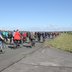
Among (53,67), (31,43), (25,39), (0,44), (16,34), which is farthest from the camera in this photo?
(25,39)

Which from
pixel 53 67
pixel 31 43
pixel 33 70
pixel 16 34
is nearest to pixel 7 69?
pixel 33 70

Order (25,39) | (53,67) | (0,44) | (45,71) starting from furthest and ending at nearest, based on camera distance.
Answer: (25,39) < (0,44) < (53,67) < (45,71)

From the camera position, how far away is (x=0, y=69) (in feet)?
39.8

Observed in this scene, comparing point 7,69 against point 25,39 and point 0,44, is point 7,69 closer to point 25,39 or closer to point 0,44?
point 0,44

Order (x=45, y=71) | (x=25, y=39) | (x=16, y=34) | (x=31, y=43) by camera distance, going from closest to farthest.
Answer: (x=45, y=71), (x=16, y=34), (x=31, y=43), (x=25, y=39)

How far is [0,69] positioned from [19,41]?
596 inches

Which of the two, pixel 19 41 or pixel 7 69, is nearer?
pixel 7 69

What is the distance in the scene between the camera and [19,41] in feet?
89.4

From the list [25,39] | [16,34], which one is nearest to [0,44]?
[16,34]

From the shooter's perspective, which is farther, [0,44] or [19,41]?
[19,41]

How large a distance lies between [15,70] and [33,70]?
80cm

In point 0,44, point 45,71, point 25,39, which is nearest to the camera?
point 45,71

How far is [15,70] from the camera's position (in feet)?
39.7

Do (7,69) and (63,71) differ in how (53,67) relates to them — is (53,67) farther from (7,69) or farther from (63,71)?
(7,69)
